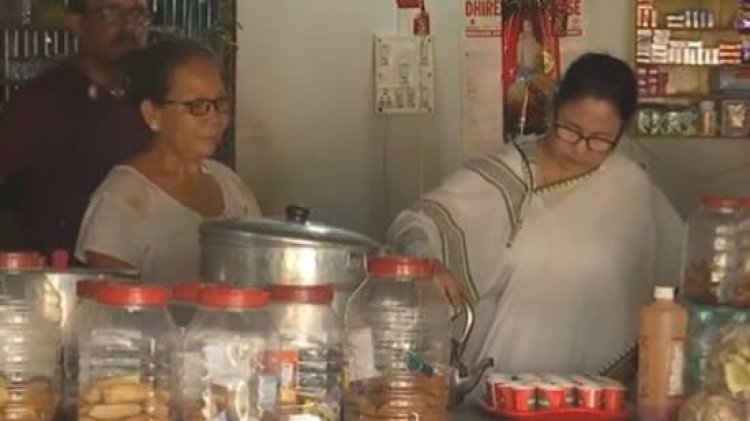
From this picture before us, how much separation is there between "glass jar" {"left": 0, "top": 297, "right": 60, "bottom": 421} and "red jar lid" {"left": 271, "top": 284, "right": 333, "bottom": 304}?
0.28 metres

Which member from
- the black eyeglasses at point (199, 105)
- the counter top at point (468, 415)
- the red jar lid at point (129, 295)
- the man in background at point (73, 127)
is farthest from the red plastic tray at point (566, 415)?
the man in background at point (73, 127)

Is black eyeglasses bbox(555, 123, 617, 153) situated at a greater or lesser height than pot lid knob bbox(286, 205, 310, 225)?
greater

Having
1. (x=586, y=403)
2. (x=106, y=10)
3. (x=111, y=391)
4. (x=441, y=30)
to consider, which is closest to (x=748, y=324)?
(x=586, y=403)

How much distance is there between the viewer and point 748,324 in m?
1.92

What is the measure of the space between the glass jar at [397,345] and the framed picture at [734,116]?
81.9 inches

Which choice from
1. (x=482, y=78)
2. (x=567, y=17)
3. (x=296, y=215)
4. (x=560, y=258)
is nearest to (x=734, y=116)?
(x=567, y=17)

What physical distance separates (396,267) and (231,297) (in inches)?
10.3

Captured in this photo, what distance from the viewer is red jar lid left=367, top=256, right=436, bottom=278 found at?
1.83 metres

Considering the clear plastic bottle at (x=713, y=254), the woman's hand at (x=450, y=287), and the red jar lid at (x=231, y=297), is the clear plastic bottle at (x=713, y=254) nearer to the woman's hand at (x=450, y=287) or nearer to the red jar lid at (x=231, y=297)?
the woman's hand at (x=450, y=287)

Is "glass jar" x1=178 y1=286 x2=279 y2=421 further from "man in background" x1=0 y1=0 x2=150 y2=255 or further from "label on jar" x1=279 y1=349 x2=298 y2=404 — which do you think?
"man in background" x1=0 y1=0 x2=150 y2=255

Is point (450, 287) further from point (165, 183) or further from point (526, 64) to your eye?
point (526, 64)

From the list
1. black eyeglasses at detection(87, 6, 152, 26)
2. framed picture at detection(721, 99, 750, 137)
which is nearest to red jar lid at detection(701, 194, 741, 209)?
black eyeglasses at detection(87, 6, 152, 26)

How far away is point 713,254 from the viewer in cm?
210

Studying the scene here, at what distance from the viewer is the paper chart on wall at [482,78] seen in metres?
3.70
